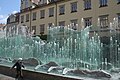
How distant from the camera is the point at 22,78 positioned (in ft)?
38.6

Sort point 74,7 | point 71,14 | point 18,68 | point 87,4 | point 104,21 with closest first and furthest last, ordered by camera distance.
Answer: point 18,68 → point 104,21 → point 87,4 → point 74,7 → point 71,14

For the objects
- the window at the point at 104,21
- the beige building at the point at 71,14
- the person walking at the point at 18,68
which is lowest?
the person walking at the point at 18,68

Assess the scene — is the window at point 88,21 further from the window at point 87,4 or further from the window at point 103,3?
the window at point 103,3

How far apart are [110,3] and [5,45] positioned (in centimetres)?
1455

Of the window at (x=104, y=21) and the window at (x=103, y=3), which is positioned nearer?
the window at (x=104, y=21)

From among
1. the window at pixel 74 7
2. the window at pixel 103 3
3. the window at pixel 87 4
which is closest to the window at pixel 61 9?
the window at pixel 74 7

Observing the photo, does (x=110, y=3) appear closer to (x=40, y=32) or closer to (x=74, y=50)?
(x=74, y=50)

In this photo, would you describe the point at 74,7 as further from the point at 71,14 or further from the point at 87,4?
the point at 87,4

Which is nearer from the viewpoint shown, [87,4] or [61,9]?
[87,4]

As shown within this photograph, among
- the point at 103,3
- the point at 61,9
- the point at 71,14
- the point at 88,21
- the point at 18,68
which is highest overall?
the point at 61,9

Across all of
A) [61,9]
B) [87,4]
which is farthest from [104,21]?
[61,9]

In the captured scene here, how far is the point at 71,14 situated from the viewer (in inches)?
1336

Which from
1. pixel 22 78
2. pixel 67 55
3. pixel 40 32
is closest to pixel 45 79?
pixel 22 78

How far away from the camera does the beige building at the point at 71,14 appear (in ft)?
93.5
